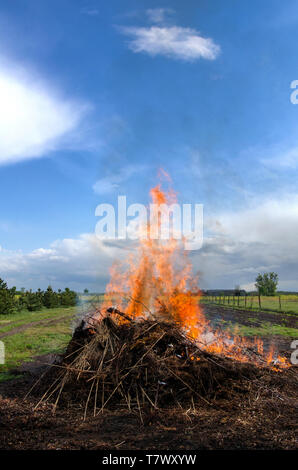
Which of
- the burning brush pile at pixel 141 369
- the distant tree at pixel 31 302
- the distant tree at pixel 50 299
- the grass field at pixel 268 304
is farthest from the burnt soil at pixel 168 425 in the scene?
the distant tree at pixel 50 299

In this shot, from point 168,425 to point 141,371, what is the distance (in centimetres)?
147

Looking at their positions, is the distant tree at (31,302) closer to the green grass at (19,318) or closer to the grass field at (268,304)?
the green grass at (19,318)

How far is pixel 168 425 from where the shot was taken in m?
5.74

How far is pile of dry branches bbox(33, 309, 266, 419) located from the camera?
681 centimetres

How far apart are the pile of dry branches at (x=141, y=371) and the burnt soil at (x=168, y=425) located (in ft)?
0.71

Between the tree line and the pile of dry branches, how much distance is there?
28487 mm

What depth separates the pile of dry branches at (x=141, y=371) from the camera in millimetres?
6812

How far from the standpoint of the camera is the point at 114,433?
5438 mm

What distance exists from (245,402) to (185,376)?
1.22m

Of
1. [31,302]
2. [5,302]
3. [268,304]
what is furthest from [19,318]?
[268,304]

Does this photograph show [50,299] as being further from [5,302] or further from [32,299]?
[5,302]

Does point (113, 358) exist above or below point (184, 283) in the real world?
below
